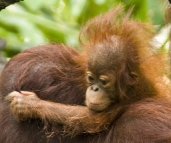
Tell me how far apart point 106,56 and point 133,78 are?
0.17 m

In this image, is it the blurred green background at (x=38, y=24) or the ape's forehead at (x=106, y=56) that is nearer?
the ape's forehead at (x=106, y=56)

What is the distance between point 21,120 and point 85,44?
47 cm

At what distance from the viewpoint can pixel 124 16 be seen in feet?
12.0

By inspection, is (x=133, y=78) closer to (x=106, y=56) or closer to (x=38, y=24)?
(x=106, y=56)

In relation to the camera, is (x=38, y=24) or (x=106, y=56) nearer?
(x=106, y=56)

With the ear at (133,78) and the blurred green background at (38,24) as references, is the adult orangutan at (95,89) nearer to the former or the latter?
the ear at (133,78)

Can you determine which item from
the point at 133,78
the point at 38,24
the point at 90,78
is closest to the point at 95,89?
the point at 90,78

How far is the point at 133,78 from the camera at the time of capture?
3518 mm

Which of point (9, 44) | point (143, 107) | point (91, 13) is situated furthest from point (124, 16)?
point (91, 13)

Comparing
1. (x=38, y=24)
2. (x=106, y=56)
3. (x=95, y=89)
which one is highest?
(x=38, y=24)

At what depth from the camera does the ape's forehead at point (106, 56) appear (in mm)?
3441

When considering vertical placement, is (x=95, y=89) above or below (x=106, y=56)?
below

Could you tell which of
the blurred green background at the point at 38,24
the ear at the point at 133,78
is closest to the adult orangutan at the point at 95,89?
the ear at the point at 133,78

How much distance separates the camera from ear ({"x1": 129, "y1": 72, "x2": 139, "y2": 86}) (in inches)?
137
